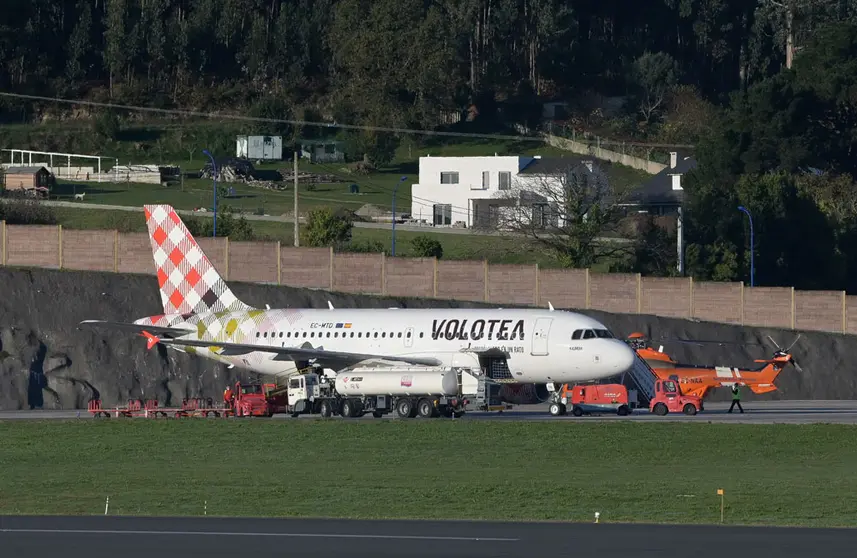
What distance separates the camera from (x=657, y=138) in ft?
580

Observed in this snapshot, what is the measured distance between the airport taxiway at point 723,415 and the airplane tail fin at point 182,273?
6.60 meters

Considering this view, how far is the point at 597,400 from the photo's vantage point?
59844 mm

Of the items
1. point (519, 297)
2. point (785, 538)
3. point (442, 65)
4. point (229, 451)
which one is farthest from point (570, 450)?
point (442, 65)

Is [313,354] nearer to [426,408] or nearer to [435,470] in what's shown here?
[426,408]

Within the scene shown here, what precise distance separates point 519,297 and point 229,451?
38.2m

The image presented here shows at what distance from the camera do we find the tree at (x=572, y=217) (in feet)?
335

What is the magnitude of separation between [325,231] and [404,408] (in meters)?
49.0

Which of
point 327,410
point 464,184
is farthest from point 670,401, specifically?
point 464,184

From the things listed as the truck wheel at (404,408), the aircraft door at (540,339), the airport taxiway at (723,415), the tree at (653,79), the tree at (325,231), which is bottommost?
the airport taxiway at (723,415)

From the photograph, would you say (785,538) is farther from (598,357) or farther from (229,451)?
(598,357)

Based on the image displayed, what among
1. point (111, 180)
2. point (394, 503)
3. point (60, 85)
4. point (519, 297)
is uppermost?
point (60, 85)

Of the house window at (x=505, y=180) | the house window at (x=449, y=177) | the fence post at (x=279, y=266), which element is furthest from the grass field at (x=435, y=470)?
the house window at (x=449, y=177)

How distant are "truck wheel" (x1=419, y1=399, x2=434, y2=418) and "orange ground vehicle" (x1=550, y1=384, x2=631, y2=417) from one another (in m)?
5.25

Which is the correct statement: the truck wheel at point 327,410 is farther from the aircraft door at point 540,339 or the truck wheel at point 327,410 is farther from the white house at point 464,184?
the white house at point 464,184
